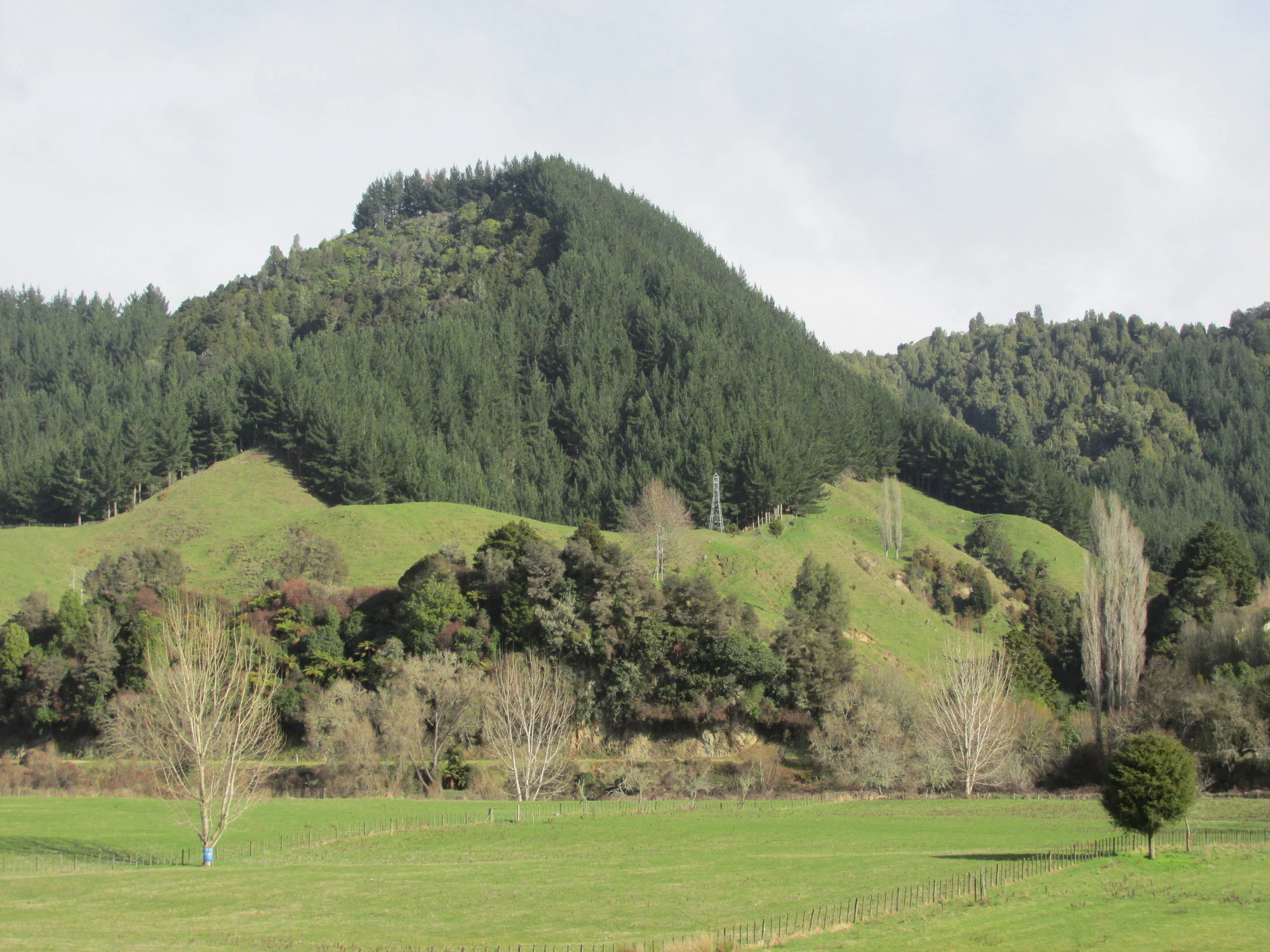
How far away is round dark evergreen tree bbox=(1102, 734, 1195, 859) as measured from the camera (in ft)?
106

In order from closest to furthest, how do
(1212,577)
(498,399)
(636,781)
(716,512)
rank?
(636,781) < (1212,577) < (716,512) < (498,399)

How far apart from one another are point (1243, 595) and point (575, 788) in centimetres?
5538

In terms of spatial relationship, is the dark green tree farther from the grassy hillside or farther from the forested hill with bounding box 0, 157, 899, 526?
the forested hill with bounding box 0, 157, 899, 526

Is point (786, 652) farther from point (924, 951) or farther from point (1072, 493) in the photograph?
point (1072, 493)

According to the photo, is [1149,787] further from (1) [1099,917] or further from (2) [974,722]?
(2) [974,722]

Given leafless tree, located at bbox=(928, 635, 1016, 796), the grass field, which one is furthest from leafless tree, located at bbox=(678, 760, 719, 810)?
leafless tree, located at bbox=(928, 635, 1016, 796)

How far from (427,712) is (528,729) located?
358 inches

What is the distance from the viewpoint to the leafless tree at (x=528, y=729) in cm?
5888

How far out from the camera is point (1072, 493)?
13925cm

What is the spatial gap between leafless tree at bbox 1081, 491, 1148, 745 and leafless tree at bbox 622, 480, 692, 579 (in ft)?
104

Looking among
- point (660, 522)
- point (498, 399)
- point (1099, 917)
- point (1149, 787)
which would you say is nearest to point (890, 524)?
point (660, 522)

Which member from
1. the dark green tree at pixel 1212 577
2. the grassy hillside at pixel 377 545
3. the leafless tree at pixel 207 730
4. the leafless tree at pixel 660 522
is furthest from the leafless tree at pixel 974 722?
the leafless tree at pixel 207 730

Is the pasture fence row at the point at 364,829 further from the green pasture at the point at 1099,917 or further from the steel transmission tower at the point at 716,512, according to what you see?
the steel transmission tower at the point at 716,512

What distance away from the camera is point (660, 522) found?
92312 millimetres
